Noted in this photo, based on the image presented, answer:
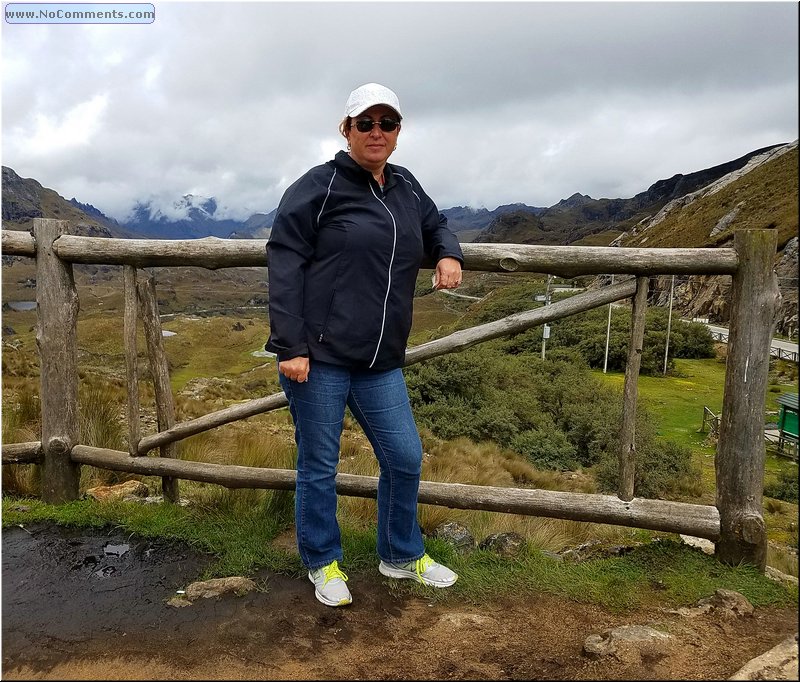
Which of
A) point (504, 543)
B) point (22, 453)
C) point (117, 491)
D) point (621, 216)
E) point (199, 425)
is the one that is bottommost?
point (117, 491)

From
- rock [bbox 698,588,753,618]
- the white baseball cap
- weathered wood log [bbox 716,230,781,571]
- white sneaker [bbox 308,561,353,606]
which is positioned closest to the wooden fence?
weathered wood log [bbox 716,230,781,571]

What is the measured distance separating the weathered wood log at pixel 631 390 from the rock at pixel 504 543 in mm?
621

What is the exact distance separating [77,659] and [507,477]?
5906 mm

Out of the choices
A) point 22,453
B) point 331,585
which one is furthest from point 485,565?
point 22,453

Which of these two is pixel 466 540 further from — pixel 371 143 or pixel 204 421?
pixel 371 143

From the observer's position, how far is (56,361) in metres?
3.68

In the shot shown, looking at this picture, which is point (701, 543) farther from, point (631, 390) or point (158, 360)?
point (158, 360)

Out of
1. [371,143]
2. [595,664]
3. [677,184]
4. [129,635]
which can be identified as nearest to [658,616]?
[595,664]

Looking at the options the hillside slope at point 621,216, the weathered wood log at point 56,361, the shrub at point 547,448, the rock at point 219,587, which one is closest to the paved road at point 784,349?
the rock at point 219,587

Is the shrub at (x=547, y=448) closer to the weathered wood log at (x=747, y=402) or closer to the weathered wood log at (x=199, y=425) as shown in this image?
the weathered wood log at (x=747, y=402)

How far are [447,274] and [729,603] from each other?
6.20 feet

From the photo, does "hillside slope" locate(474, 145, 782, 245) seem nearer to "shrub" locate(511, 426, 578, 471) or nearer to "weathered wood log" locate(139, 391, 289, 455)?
"shrub" locate(511, 426, 578, 471)

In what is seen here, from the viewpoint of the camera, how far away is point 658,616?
95.7 inches

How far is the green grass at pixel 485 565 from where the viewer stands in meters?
2.63
